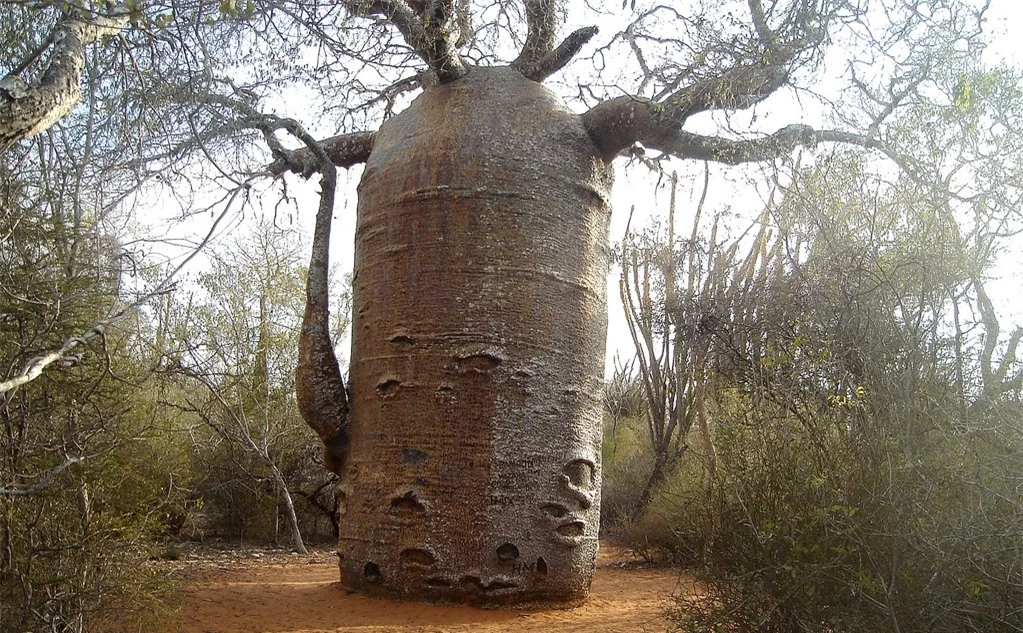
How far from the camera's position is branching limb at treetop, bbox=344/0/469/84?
13.4 feet

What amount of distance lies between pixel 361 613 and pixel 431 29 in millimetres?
2905

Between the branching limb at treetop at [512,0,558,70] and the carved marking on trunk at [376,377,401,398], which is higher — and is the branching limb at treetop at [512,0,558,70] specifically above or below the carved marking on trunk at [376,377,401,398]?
above

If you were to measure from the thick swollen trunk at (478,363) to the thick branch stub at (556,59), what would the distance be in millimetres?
412

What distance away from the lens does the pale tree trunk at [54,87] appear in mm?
2018

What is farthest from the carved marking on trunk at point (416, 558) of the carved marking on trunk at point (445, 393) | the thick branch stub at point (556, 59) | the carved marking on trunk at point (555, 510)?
the thick branch stub at point (556, 59)

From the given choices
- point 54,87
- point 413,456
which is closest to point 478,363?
point 413,456

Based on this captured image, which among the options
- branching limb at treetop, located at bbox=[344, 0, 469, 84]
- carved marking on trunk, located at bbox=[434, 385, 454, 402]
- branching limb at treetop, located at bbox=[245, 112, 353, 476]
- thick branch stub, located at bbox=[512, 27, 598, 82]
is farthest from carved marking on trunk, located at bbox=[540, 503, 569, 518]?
thick branch stub, located at bbox=[512, 27, 598, 82]

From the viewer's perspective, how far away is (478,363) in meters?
4.12

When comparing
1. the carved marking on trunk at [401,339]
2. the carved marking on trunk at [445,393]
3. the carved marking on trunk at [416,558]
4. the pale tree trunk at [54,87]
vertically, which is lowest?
the carved marking on trunk at [416,558]

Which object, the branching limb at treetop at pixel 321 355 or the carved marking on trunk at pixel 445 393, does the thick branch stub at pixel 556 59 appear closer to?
the branching limb at treetop at pixel 321 355

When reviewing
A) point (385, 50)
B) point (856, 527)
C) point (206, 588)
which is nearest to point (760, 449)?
point (856, 527)

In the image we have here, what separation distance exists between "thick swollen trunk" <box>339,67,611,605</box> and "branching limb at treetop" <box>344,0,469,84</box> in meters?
0.15

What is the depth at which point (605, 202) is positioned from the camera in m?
4.81

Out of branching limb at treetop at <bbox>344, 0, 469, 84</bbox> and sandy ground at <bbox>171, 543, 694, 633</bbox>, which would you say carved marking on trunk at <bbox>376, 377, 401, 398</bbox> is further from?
branching limb at treetop at <bbox>344, 0, 469, 84</bbox>
